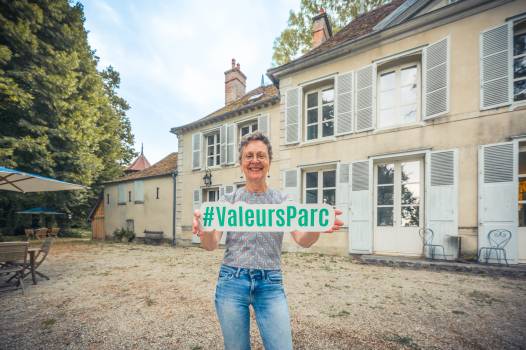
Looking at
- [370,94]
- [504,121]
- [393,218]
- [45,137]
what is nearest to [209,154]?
[45,137]

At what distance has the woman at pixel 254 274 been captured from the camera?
4.25 feet

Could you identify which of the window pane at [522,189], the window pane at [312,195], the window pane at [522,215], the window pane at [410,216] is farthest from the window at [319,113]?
the window pane at [522,215]

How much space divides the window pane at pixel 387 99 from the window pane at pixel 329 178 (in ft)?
8.10

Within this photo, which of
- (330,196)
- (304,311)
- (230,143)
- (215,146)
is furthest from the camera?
(215,146)

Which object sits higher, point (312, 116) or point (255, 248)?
point (312, 116)

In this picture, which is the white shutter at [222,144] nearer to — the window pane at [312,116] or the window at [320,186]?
the window pane at [312,116]

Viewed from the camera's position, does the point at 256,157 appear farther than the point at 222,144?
No

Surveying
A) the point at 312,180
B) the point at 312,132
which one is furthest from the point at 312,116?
the point at 312,180

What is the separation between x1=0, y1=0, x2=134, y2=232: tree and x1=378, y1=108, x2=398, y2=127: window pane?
12.5 m

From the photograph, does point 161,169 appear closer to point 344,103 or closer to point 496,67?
point 344,103

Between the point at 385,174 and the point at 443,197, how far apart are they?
1.52 metres

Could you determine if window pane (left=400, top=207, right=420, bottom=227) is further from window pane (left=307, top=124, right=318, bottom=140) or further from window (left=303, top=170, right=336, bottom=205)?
window pane (left=307, top=124, right=318, bottom=140)

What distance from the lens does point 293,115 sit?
28.9 feet

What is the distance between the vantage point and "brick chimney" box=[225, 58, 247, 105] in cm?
1344
